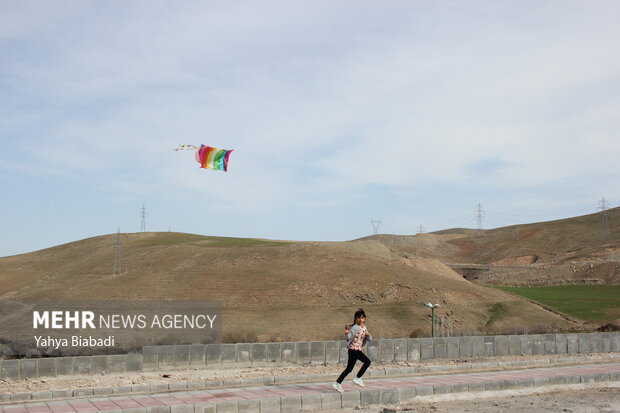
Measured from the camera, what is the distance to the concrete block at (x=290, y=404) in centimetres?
1178

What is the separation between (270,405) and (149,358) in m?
6.07

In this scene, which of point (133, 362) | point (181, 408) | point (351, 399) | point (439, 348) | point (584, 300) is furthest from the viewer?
point (584, 300)

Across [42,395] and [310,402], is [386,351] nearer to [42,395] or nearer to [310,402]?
[310,402]

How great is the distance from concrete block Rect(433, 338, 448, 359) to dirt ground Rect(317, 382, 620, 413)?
17.2 ft

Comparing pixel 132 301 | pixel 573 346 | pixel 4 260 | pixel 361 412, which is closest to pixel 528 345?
pixel 573 346

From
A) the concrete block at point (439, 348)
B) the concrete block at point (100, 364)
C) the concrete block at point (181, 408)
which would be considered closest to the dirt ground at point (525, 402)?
the concrete block at point (181, 408)

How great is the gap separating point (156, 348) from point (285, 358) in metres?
3.54

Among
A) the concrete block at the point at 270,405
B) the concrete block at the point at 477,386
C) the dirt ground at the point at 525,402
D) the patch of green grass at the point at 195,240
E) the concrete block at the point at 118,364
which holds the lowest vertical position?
the dirt ground at the point at 525,402

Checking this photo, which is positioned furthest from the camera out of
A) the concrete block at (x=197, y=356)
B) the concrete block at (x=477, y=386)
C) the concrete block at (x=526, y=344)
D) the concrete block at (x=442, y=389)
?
the concrete block at (x=526, y=344)

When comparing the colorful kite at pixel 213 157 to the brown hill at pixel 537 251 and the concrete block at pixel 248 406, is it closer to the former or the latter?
the concrete block at pixel 248 406

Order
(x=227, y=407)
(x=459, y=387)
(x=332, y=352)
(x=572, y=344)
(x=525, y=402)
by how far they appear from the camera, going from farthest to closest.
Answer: (x=572, y=344), (x=332, y=352), (x=459, y=387), (x=525, y=402), (x=227, y=407)

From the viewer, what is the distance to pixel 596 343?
22.6m

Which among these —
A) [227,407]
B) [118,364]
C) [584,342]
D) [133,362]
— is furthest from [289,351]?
[584,342]

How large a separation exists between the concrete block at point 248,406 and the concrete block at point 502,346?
1141cm
